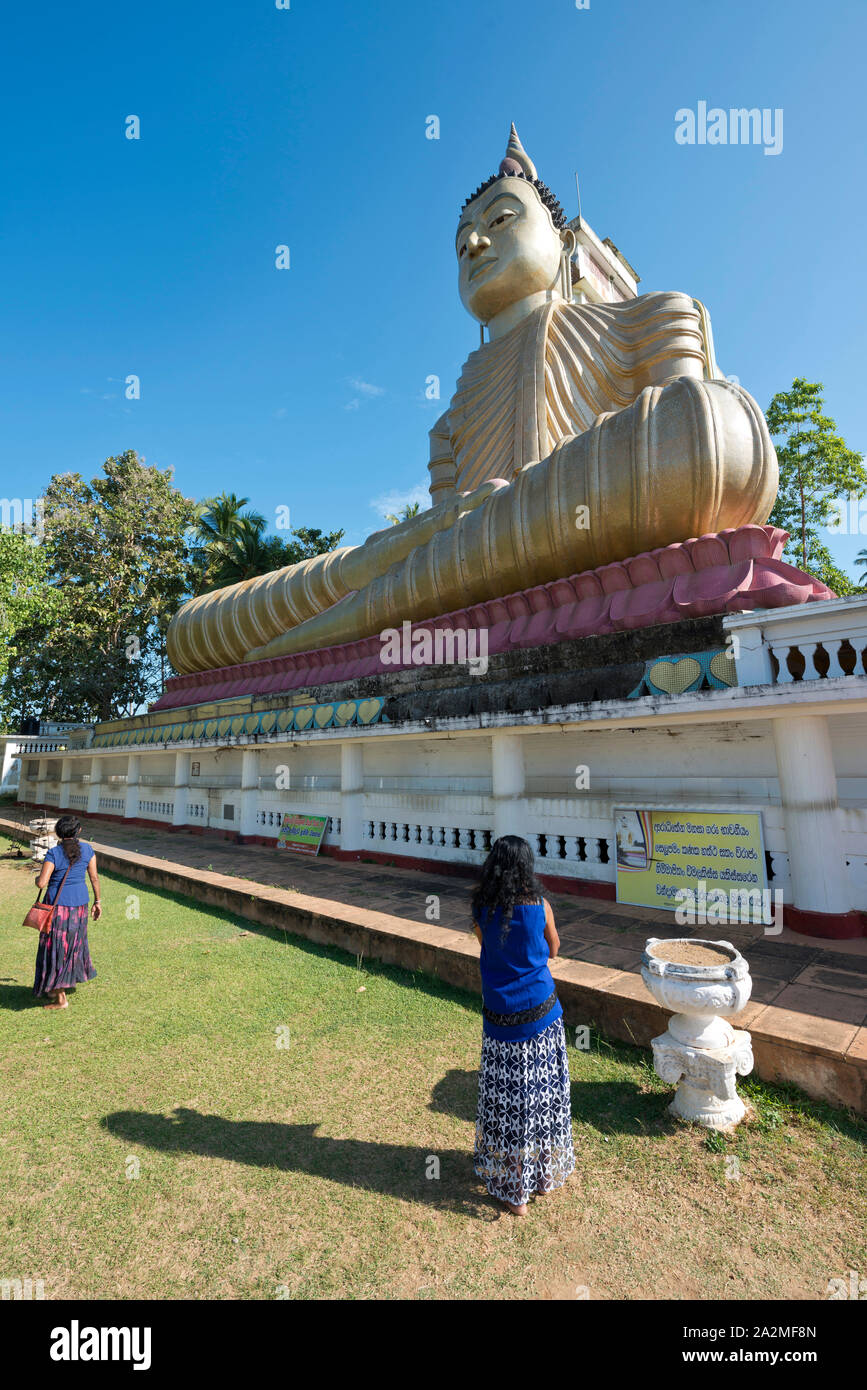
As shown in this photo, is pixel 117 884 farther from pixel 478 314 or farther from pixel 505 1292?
pixel 478 314

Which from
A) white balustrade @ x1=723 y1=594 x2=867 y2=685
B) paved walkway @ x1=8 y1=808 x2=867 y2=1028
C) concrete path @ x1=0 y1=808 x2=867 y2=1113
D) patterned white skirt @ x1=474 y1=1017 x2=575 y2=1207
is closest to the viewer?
patterned white skirt @ x1=474 y1=1017 x2=575 y2=1207

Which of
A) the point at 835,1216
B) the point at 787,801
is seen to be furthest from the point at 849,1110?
the point at 787,801

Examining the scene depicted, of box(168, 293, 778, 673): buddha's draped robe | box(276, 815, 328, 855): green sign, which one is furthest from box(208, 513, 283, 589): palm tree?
box(276, 815, 328, 855): green sign

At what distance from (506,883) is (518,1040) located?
716mm

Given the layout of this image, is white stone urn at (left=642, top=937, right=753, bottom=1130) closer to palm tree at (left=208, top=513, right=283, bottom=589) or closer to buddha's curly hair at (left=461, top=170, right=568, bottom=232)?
buddha's curly hair at (left=461, top=170, right=568, bottom=232)

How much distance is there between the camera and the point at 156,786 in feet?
56.0

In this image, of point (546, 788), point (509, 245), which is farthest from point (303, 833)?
point (509, 245)

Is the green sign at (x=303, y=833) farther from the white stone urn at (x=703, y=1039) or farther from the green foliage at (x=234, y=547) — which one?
the green foliage at (x=234, y=547)

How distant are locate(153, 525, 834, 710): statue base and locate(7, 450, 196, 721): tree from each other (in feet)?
62.3

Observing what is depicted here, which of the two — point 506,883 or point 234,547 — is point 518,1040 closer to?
point 506,883

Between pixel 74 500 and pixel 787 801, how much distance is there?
2811cm

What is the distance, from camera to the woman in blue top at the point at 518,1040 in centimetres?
281

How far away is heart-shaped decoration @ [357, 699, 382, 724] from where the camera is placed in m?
9.48

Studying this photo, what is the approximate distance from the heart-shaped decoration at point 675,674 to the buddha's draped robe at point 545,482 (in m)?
2.57
